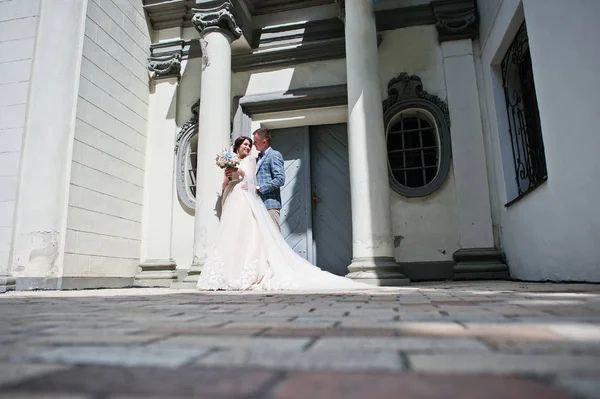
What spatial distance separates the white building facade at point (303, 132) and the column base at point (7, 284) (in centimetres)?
4

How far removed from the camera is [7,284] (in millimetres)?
5363

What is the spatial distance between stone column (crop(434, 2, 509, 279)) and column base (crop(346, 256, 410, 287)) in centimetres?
129

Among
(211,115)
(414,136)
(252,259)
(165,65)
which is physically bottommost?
(252,259)

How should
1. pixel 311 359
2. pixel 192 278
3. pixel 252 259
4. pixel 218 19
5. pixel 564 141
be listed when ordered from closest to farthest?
pixel 311 359 → pixel 564 141 → pixel 252 259 → pixel 192 278 → pixel 218 19

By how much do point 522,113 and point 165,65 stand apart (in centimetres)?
599

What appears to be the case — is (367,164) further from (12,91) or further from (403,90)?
(12,91)

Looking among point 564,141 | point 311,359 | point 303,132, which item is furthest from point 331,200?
point 311,359

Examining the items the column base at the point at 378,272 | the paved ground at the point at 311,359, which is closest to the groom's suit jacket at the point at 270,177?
the column base at the point at 378,272

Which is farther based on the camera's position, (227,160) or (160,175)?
(160,175)

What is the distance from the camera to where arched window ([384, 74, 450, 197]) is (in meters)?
6.64

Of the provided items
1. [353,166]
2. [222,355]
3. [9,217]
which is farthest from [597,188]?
[9,217]

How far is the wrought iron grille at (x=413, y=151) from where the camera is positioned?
22.4 feet

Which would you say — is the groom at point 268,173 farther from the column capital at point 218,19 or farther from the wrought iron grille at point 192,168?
the wrought iron grille at point 192,168

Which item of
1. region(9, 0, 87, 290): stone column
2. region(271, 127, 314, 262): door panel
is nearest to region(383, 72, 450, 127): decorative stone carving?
region(271, 127, 314, 262): door panel
